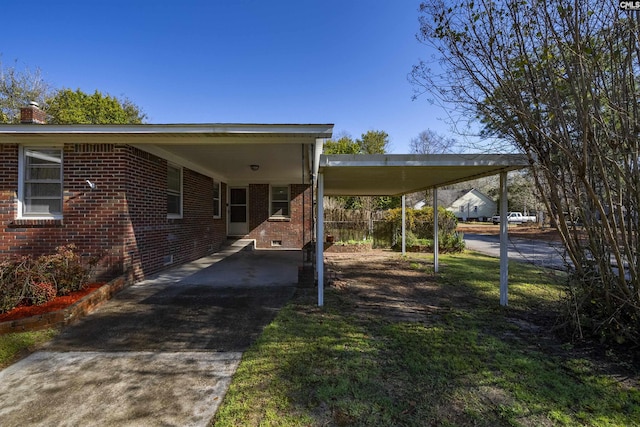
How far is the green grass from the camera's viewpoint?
10.2 feet

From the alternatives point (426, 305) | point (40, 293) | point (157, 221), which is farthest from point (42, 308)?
point (426, 305)

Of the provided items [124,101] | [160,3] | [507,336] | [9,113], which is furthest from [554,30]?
[124,101]

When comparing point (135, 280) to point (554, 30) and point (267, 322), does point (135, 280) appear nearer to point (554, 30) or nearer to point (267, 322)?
point (267, 322)

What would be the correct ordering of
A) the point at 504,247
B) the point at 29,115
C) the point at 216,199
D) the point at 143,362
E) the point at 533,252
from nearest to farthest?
the point at 143,362 → the point at 504,247 → the point at 29,115 → the point at 216,199 → the point at 533,252

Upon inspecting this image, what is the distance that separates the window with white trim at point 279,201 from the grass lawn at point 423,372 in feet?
25.2

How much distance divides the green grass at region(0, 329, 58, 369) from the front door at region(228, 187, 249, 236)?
8533mm

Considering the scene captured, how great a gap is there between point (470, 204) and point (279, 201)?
48.2 m

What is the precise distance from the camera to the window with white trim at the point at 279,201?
12.2 m

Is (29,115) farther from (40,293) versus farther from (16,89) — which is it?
(16,89)

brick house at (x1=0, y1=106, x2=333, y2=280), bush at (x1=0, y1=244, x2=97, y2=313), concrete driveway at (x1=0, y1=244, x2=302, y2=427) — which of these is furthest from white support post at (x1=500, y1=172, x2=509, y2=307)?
bush at (x1=0, y1=244, x2=97, y2=313)

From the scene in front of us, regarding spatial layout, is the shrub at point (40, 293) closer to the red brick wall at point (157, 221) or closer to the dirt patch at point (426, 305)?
the red brick wall at point (157, 221)

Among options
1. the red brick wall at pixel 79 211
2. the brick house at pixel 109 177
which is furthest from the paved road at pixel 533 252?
the red brick wall at pixel 79 211

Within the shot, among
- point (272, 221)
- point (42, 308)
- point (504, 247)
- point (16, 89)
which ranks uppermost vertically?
point (16, 89)

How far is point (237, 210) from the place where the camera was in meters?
12.2
